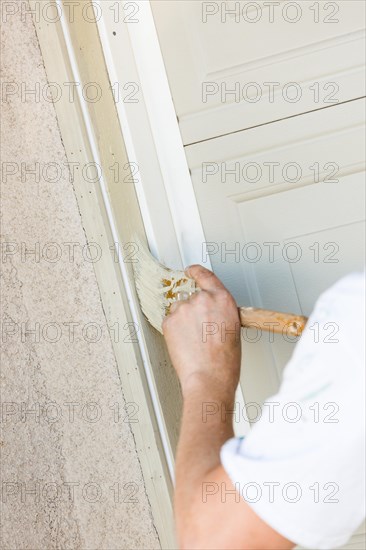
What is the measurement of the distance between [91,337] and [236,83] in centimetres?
57

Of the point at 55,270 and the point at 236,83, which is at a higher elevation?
the point at 236,83

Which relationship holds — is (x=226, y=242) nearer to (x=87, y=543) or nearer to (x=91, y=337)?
(x=91, y=337)

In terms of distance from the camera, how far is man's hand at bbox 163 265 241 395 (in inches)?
47.0

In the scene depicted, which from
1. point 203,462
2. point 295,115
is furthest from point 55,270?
point 203,462

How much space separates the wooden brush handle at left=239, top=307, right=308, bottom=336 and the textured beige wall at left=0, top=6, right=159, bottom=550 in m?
0.29

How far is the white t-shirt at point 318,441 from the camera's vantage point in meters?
0.81

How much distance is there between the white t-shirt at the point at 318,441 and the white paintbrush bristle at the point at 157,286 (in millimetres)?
620

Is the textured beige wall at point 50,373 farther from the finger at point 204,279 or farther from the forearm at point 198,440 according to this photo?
the forearm at point 198,440

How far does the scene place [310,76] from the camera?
1.55 metres

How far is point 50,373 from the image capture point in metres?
1.57

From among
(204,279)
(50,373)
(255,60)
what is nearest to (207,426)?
(204,279)

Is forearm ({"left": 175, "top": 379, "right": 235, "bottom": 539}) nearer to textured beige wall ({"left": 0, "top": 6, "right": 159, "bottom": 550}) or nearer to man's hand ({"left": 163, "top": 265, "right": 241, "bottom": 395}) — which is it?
man's hand ({"left": 163, "top": 265, "right": 241, "bottom": 395})

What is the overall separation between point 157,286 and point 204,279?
0.40 ft

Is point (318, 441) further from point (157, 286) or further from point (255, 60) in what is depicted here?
point (255, 60)
